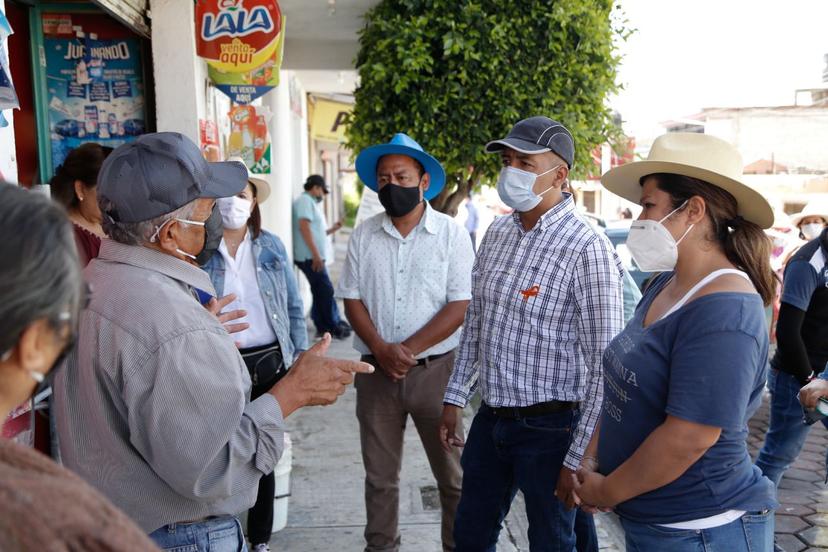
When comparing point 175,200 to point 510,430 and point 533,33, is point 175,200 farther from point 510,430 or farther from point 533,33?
point 533,33

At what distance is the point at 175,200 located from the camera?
1.91m

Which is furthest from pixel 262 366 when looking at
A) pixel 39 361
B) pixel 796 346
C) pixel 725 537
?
pixel 796 346

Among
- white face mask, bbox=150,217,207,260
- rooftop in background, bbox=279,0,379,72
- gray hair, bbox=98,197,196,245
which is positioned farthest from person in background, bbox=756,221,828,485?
rooftop in background, bbox=279,0,379,72

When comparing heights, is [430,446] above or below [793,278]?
below

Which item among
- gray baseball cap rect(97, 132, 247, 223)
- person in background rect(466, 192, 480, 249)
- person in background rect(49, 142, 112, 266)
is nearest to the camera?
gray baseball cap rect(97, 132, 247, 223)

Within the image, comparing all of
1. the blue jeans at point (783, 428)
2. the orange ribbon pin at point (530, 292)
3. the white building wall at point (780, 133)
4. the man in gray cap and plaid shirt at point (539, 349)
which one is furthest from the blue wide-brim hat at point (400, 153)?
the white building wall at point (780, 133)

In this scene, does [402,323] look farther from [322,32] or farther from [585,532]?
[322,32]

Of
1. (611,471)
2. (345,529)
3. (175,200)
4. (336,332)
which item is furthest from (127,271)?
(336,332)

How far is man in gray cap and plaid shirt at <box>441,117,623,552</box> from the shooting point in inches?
109

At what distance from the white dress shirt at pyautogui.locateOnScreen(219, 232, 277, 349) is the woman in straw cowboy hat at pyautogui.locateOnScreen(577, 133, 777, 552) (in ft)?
7.00

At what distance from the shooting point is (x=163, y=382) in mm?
1740

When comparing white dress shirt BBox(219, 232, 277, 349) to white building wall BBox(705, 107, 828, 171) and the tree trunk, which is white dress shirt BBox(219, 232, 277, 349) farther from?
white building wall BBox(705, 107, 828, 171)

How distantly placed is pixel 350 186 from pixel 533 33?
35.3m

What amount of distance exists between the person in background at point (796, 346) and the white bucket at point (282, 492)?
9.47 feet
